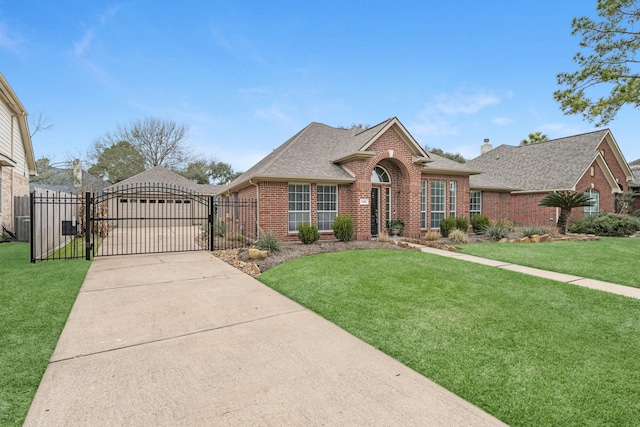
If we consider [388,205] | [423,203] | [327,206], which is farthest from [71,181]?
[423,203]

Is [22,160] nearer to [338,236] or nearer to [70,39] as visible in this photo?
[70,39]

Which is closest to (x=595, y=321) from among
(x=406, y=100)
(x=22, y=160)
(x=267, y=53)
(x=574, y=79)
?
(x=574, y=79)

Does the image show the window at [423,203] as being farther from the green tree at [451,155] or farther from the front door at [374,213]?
the green tree at [451,155]

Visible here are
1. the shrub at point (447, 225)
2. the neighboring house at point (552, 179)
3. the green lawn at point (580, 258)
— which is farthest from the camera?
the neighboring house at point (552, 179)

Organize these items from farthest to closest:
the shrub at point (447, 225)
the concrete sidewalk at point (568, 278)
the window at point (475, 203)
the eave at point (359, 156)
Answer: the window at point (475, 203) → the shrub at point (447, 225) → the eave at point (359, 156) → the concrete sidewalk at point (568, 278)

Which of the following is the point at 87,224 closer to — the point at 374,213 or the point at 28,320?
the point at 28,320

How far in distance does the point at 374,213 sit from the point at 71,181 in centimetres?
3308

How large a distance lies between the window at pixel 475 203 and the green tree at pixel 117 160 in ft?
114

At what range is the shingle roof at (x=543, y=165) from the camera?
59.9 feet

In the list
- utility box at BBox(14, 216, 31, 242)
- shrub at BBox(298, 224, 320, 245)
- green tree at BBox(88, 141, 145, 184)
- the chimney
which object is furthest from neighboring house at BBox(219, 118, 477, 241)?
green tree at BBox(88, 141, 145, 184)

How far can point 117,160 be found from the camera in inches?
1409

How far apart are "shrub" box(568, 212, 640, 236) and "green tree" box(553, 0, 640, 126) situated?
26.6 feet

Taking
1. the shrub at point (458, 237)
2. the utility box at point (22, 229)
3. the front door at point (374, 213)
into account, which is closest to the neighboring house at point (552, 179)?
the shrub at point (458, 237)

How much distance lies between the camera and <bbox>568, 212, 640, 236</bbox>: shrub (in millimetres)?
15688
